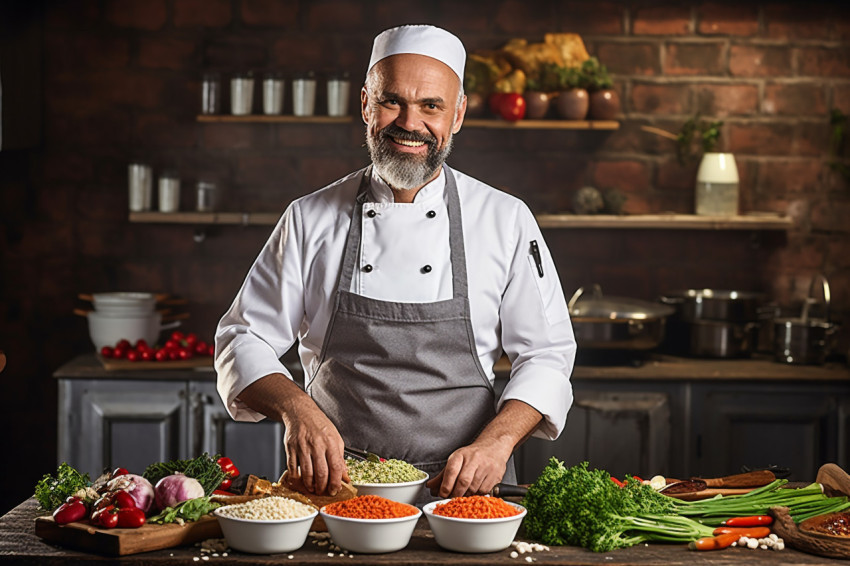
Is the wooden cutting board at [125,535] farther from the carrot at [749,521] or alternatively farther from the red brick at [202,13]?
the red brick at [202,13]

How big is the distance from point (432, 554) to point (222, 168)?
3056 mm

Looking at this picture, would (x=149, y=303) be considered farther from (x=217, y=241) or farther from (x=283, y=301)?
(x=283, y=301)

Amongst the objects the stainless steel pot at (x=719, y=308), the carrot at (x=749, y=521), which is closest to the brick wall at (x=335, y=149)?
the stainless steel pot at (x=719, y=308)

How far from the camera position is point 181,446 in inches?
152

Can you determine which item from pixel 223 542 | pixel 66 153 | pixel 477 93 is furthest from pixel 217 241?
pixel 223 542

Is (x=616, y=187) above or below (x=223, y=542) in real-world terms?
above

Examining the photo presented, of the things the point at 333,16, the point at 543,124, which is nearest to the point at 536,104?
the point at 543,124

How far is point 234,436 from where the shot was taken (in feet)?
12.6

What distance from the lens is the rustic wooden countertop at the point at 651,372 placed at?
3842 mm

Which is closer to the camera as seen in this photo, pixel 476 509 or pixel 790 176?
pixel 476 509

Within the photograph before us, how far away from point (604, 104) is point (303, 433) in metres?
2.63

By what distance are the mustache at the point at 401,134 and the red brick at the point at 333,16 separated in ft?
7.31

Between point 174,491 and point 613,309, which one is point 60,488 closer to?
point 174,491

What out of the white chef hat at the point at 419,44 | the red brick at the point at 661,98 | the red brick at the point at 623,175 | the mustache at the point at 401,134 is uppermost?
the red brick at the point at 661,98
